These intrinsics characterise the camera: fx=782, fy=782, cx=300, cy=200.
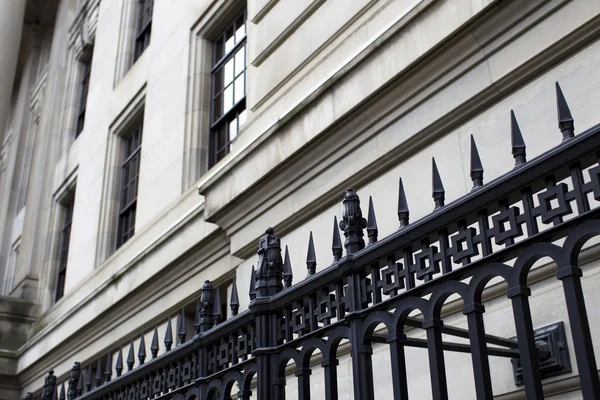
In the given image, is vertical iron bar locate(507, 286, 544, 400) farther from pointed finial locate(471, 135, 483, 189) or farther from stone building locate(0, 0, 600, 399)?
stone building locate(0, 0, 600, 399)

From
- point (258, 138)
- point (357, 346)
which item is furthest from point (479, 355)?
point (258, 138)

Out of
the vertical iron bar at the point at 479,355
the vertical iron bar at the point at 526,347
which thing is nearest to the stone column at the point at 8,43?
the vertical iron bar at the point at 479,355

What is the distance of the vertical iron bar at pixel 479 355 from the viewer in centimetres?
304

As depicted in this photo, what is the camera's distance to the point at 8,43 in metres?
22.5

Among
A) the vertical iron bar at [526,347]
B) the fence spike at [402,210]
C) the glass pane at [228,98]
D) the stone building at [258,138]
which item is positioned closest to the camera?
the vertical iron bar at [526,347]

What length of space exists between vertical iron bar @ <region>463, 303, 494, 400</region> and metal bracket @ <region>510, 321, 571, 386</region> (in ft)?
5.74

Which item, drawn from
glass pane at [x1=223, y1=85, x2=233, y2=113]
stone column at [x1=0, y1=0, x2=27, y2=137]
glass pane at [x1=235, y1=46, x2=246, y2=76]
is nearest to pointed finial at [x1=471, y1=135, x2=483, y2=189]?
glass pane at [x1=235, y1=46, x2=246, y2=76]

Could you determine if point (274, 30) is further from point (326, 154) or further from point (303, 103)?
point (326, 154)

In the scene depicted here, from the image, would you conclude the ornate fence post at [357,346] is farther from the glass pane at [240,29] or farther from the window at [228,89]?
the glass pane at [240,29]

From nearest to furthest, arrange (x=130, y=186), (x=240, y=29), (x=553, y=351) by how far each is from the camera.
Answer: (x=553, y=351)
(x=240, y=29)
(x=130, y=186)

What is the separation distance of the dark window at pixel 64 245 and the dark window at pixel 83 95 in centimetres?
216

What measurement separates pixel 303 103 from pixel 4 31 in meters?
17.5

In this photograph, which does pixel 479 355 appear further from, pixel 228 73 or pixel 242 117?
pixel 228 73

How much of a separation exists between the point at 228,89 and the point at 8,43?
11348 mm
